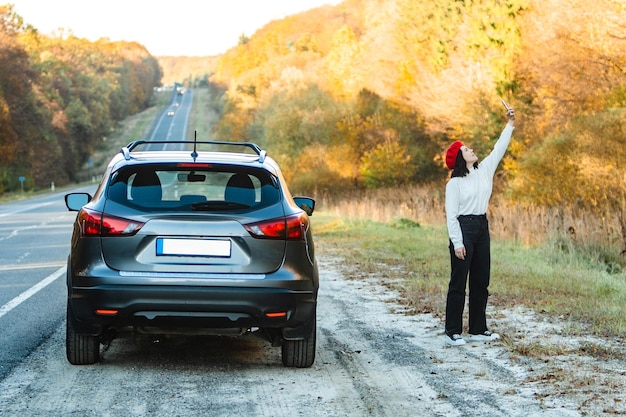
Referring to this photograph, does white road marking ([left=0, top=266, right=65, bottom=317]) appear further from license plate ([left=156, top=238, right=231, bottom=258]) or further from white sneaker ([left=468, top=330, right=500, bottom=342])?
white sneaker ([left=468, top=330, right=500, bottom=342])

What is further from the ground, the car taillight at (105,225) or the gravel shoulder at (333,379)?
the car taillight at (105,225)

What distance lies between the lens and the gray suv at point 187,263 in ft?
20.9

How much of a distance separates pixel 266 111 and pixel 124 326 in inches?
2803

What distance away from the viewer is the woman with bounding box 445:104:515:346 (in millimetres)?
8172

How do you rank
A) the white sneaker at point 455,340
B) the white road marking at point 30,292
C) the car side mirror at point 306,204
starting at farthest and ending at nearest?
the white road marking at point 30,292
the car side mirror at point 306,204
the white sneaker at point 455,340

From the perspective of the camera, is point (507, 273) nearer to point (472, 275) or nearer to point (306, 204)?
point (472, 275)

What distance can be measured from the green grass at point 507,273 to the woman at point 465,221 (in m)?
1.25

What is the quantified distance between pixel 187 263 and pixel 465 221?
2.83 metres

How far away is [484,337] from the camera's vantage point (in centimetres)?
835

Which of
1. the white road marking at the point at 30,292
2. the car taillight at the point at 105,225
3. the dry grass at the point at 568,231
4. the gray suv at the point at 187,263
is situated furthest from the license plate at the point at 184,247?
the dry grass at the point at 568,231

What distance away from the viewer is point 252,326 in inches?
258

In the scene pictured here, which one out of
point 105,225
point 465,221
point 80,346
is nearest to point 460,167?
point 465,221

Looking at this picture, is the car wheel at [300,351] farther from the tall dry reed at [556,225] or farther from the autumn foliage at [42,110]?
the autumn foliage at [42,110]

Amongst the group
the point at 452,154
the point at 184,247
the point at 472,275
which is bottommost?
the point at 472,275
